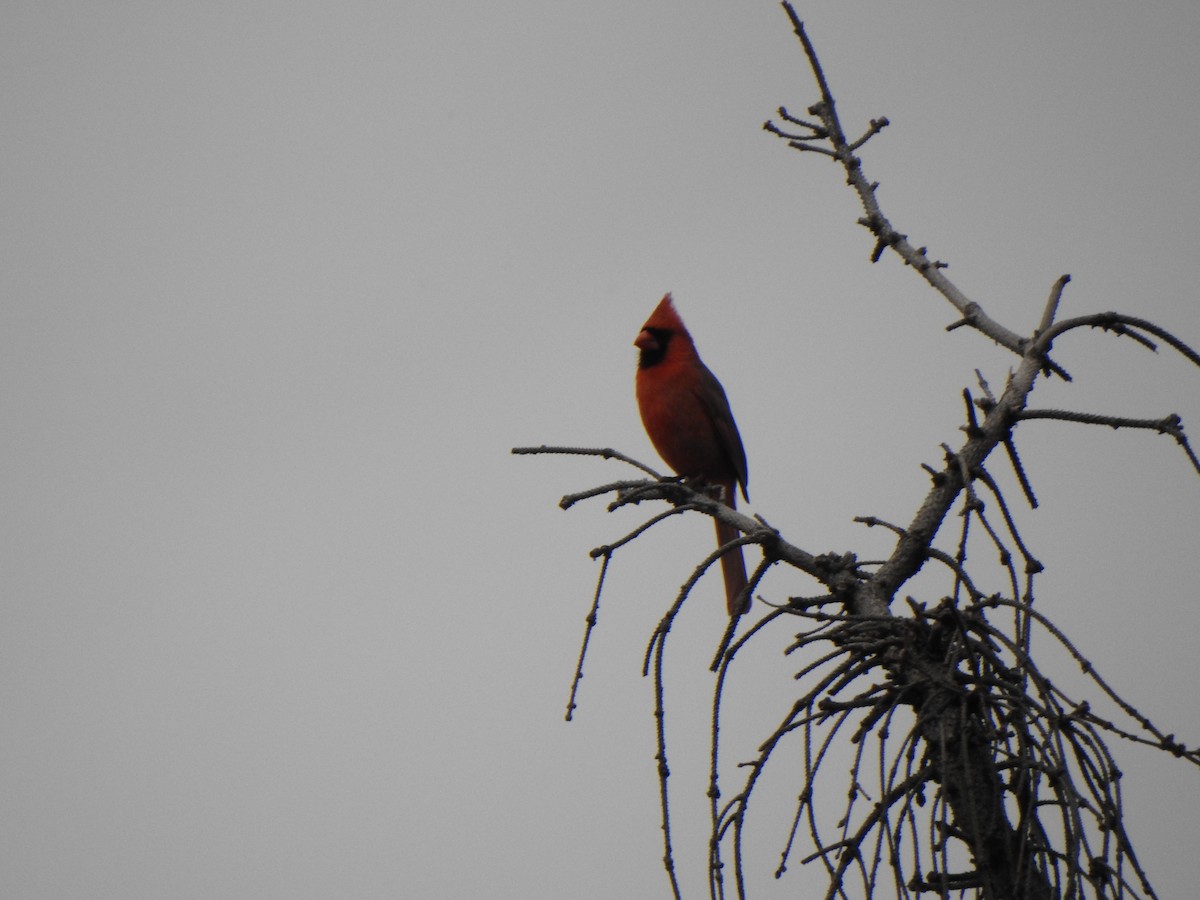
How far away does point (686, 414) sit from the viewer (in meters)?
5.32

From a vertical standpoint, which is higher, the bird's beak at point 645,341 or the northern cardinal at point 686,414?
the bird's beak at point 645,341

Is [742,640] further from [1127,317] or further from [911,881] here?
[1127,317]

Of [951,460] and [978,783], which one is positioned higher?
[951,460]

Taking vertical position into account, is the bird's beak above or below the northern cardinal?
above

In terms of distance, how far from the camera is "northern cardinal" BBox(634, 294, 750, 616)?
5.33m

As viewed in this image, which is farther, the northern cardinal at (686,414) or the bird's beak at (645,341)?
the bird's beak at (645,341)

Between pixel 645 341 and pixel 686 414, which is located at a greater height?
pixel 645 341

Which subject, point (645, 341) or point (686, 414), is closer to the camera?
point (686, 414)

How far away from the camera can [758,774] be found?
1.62m

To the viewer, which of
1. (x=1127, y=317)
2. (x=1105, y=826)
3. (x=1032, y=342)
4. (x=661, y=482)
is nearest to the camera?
(x=1105, y=826)

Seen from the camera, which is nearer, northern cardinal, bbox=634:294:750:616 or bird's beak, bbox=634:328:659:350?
northern cardinal, bbox=634:294:750:616

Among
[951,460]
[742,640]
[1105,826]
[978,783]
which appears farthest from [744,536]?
[1105,826]

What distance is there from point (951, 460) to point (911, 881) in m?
0.64

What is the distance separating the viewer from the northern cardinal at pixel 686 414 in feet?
17.5
